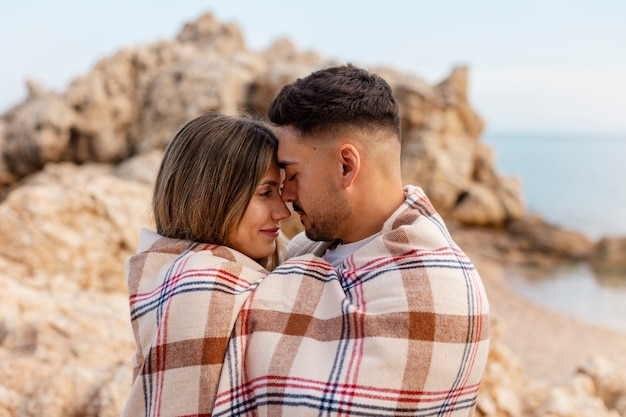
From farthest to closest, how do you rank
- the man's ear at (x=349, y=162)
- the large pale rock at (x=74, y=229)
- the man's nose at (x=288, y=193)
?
the large pale rock at (x=74, y=229)
the man's nose at (x=288, y=193)
the man's ear at (x=349, y=162)

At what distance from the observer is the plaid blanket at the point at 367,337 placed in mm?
1863

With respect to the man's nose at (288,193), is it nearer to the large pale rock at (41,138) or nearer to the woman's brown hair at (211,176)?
the woman's brown hair at (211,176)

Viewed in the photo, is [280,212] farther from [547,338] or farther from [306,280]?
[547,338]

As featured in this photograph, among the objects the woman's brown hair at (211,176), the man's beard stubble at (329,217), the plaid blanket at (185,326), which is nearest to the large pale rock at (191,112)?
the woman's brown hair at (211,176)

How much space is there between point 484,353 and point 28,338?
282 cm

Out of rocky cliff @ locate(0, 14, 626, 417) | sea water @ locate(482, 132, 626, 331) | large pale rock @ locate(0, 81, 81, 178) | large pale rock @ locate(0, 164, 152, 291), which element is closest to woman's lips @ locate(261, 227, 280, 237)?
rocky cliff @ locate(0, 14, 626, 417)

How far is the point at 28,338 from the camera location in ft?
11.7

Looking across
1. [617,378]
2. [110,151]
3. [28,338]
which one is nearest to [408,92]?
[110,151]

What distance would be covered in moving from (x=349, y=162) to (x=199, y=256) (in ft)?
2.38

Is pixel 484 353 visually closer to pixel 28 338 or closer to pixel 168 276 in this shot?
pixel 168 276

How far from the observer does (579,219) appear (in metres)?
32.6

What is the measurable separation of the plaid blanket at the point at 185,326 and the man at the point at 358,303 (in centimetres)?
6

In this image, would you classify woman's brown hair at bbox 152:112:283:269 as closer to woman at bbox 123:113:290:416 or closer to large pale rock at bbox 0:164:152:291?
woman at bbox 123:113:290:416

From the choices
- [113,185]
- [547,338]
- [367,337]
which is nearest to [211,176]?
[367,337]
